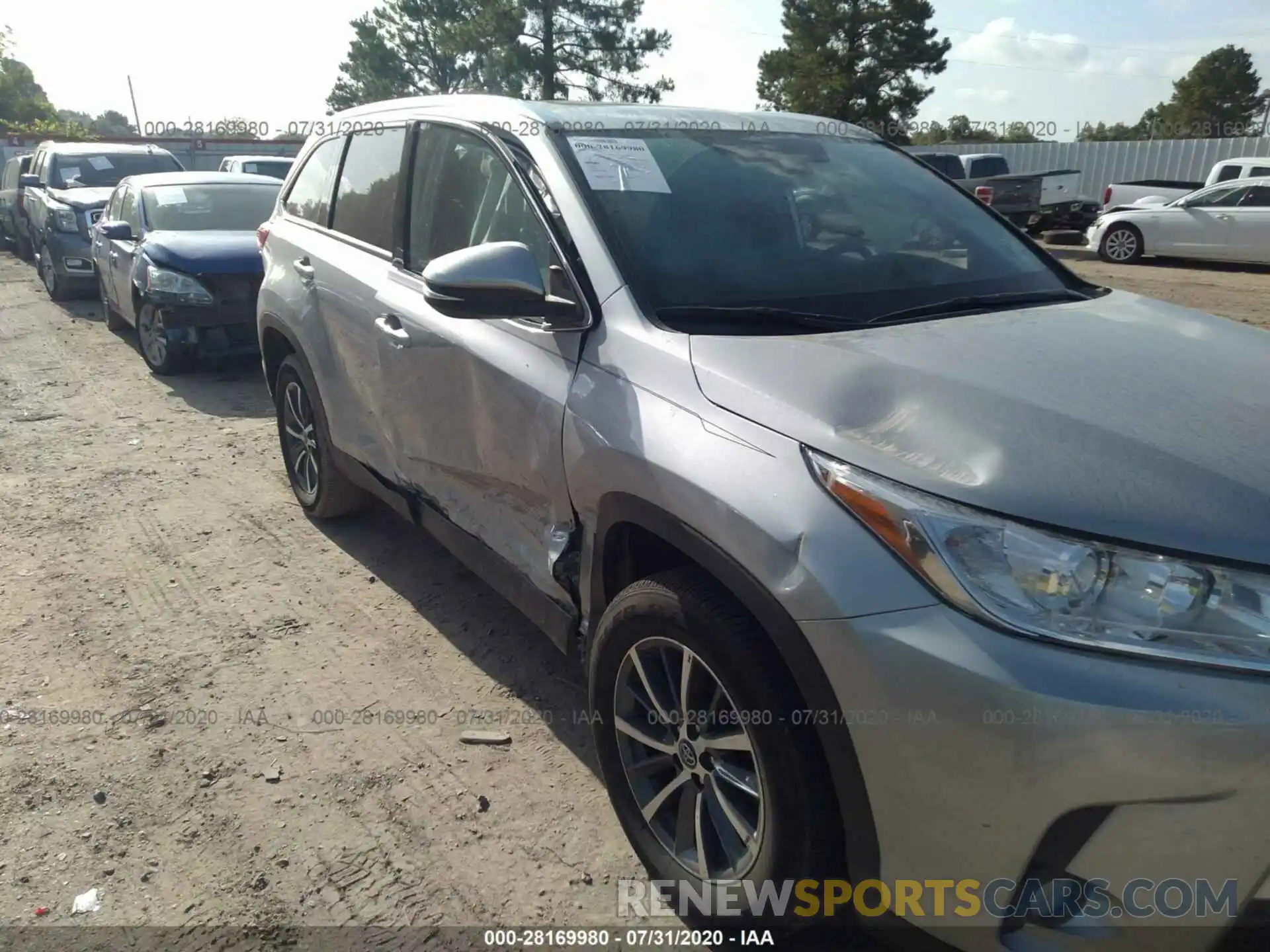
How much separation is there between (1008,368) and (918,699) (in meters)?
0.82

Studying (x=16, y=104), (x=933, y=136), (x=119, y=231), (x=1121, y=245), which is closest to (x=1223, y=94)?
(x=933, y=136)

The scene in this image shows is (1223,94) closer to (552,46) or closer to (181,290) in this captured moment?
(552,46)

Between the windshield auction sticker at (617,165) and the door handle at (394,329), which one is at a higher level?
the windshield auction sticker at (617,165)

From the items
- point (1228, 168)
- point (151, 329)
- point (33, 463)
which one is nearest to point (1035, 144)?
point (1228, 168)

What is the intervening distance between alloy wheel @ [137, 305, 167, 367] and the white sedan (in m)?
15.5

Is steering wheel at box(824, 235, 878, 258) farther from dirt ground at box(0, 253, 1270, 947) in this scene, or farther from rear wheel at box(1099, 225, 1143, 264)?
rear wheel at box(1099, 225, 1143, 264)

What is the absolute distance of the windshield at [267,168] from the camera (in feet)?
53.7

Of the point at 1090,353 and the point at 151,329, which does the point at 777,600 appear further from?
the point at 151,329

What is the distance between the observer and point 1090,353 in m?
2.21

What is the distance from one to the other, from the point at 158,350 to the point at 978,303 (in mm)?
7276

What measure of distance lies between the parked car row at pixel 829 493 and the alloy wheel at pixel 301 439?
0.94 metres

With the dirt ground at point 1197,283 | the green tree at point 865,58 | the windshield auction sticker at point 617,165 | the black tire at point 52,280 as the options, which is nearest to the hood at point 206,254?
the black tire at point 52,280

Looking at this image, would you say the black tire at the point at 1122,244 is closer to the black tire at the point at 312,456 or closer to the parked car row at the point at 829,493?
the parked car row at the point at 829,493

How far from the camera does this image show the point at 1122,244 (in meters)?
16.9
